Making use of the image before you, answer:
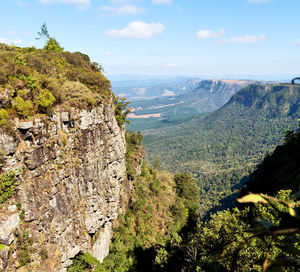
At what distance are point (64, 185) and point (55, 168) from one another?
2.16 meters

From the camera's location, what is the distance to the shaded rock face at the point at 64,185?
16656 millimetres

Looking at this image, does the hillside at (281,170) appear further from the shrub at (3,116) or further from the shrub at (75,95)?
the shrub at (3,116)

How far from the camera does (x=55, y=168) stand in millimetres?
19734

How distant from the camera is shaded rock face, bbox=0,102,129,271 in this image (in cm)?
1666

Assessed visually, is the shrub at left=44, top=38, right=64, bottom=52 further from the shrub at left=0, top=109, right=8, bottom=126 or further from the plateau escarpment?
the shrub at left=0, top=109, right=8, bottom=126

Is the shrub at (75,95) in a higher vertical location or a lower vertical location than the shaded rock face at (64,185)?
higher

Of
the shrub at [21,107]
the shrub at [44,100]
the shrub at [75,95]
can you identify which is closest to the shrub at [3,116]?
the shrub at [21,107]

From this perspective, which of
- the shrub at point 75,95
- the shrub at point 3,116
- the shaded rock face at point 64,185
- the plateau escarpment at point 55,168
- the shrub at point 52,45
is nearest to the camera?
the shrub at point 3,116

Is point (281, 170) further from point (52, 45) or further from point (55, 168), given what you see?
point (52, 45)

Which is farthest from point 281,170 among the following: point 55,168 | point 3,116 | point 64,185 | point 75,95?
point 3,116

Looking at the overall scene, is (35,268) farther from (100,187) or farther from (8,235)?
(100,187)

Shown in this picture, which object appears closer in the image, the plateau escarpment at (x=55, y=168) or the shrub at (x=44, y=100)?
the plateau escarpment at (x=55, y=168)

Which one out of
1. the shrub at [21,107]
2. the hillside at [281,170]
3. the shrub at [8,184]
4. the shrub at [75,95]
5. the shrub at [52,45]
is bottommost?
the hillside at [281,170]

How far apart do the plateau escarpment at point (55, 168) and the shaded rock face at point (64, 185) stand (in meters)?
0.07
